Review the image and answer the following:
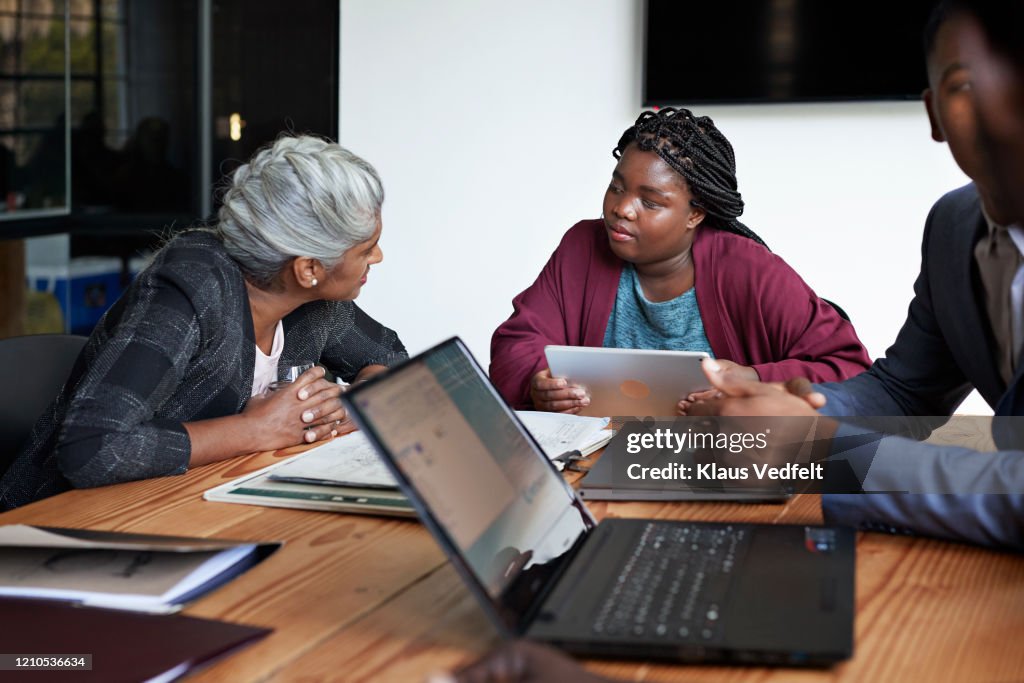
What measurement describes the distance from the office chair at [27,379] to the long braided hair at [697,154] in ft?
4.10

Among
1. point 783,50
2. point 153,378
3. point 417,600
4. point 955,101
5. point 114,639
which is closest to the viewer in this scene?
point 114,639

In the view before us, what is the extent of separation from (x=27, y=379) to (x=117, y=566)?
1009 mm

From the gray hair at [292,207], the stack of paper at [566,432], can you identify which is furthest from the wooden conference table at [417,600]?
the gray hair at [292,207]

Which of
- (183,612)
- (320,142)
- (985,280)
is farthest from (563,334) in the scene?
(183,612)

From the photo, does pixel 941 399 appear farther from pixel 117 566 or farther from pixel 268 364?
pixel 117 566

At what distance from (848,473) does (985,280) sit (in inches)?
17.7

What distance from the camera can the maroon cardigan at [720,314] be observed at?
216 cm

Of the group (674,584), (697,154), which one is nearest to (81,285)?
(697,154)

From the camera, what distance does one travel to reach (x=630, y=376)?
1.79m

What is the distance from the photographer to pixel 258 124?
4.41m

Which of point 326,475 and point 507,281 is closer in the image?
point 326,475

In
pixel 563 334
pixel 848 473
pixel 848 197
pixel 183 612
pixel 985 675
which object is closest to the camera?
pixel 985 675

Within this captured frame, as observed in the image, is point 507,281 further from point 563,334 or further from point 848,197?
point 563,334

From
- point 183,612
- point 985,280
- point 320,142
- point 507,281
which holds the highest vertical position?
point 320,142
